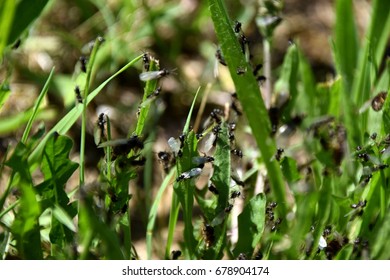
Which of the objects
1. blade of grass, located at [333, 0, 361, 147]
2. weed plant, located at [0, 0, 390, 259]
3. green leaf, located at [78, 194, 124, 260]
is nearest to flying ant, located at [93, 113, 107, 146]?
weed plant, located at [0, 0, 390, 259]

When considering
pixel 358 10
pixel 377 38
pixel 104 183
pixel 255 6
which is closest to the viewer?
pixel 104 183

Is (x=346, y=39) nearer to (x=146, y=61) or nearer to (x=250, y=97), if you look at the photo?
(x=250, y=97)

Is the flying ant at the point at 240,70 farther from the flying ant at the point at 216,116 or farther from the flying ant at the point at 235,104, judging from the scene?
the flying ant at the point at 235,104

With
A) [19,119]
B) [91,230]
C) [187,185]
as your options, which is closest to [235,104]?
[187,185]

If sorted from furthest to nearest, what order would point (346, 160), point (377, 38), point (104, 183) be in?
1. point (377, 38)
2. point (346, 160)
3. point (104, 183)
